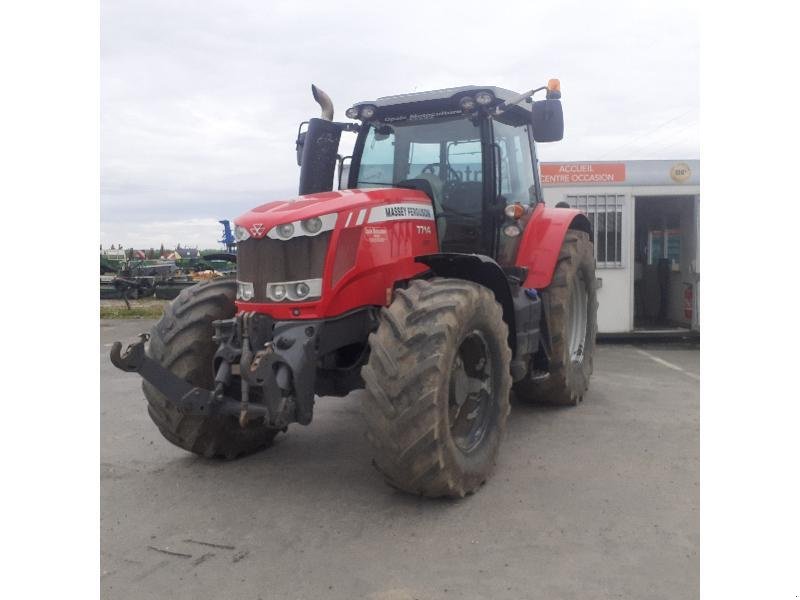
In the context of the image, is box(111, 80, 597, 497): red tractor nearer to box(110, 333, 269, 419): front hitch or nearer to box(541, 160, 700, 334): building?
box(110, 333, 269, 419): front hitch

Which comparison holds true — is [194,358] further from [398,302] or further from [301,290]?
[398,302]

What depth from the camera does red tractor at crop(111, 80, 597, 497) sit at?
142 inches

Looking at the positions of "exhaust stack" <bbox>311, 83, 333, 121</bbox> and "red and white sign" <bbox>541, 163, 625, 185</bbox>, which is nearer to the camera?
"exhaust stack" <bbox>311, 83, 333, 121</bbox>

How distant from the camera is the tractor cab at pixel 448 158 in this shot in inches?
→ 194

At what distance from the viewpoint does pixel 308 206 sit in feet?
13.3

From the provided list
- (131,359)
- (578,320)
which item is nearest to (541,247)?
(578,320)

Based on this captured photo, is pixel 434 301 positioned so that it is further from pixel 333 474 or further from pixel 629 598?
pixel 629 598

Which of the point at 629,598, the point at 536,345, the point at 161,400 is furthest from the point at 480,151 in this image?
the point at 629,598

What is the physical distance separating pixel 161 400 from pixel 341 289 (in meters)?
1.42

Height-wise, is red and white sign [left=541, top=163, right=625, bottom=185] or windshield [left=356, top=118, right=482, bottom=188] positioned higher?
red and white sign [left=541, top=163, right=625, bottom=185]

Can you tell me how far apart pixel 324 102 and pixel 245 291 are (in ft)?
5.30

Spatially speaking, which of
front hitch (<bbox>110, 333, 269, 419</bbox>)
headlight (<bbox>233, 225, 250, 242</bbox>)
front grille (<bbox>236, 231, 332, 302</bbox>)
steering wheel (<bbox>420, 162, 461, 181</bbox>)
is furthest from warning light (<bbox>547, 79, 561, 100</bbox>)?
front hitch (<bbox>110, 333, 269, 419</bbox>)

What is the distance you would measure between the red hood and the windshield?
0.52 metres

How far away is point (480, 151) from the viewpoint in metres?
4.93
